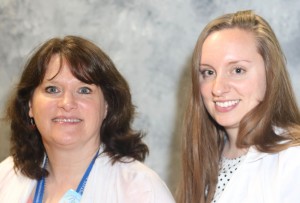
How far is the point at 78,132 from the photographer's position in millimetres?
1979

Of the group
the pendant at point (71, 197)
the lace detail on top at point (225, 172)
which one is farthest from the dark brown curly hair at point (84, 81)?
the lace detail on top at point (225, 172)

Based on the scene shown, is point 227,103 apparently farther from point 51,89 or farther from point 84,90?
point 51,89

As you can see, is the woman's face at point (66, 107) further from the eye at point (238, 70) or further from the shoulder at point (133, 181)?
the eye at point (238, 70)

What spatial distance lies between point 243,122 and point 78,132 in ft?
2.01

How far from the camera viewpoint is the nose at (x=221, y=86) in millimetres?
1787

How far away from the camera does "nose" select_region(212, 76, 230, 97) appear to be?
1787 millimetres

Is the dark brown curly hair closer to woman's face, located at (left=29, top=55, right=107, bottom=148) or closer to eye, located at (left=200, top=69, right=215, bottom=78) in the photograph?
woman's face, located at (left=29, top=55, right=107, bottom=148)

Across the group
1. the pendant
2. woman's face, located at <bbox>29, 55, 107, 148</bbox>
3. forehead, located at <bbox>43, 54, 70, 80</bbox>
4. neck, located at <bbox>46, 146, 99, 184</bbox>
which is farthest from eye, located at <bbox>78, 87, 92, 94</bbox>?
the pendant

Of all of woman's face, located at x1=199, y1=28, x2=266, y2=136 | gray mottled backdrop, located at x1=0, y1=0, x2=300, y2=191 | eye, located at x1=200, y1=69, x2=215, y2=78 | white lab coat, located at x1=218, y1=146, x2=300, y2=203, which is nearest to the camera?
white lab coat, located at x1=218, y1=146, x2=300, y2=203

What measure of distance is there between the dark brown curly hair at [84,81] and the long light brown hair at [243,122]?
21 cm

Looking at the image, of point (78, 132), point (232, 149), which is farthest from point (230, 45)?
point (78, 132)

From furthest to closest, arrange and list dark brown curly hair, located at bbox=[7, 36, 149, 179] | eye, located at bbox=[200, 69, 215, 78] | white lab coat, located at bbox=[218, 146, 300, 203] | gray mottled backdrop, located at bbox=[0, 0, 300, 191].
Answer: gray mottled backdrop, located at bbox=[0, 0, 300, 191] → dark brown curly hair, located at bbox=[7, 36, 149, 179] → eye, located at bbox=[200, 69, 215, 78] → white lab coat, located at bbox=[218, 146, 300, 203]

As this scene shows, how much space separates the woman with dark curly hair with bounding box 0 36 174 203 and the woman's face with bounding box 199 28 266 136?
1.19 ft

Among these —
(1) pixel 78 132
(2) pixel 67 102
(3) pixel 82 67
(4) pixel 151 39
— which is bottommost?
(1) pixel 78 132
